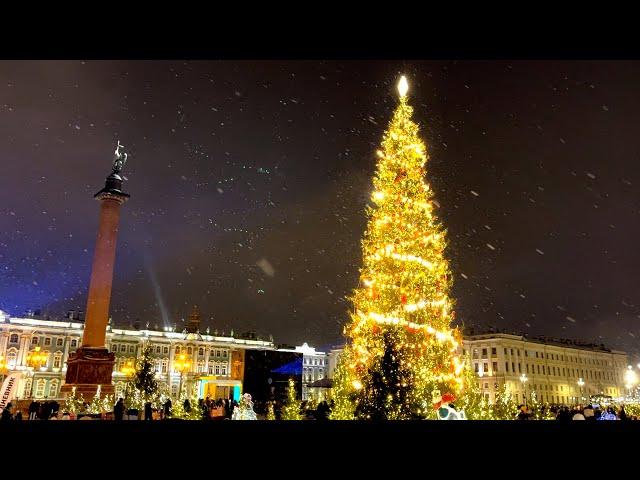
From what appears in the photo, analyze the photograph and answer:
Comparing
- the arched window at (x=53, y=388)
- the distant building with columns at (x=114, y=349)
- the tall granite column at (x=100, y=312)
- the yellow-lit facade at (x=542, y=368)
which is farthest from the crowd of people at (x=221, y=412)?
the yellow-lit facade at (x=542, y=368)

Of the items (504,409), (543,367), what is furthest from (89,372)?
(543,367)

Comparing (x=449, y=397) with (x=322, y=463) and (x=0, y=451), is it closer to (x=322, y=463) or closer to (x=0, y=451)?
(x=322, y=463)

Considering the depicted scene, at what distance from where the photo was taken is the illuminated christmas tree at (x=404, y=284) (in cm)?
1798

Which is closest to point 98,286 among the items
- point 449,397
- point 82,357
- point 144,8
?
point 82,357

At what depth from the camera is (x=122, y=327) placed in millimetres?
84562

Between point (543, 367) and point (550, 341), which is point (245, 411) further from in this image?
point (550, 341)

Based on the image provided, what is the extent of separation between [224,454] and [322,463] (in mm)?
576

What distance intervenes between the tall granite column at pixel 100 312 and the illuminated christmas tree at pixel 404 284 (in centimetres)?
1771

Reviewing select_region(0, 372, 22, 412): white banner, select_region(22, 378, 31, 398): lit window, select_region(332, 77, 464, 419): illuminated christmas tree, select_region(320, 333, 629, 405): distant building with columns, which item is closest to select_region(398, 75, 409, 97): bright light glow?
select_region(332, 77, 464, 419): illuminated christmas tree

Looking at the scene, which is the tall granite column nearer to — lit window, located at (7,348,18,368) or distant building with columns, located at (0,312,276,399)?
distant building with columns, located at (0,312,276,399)

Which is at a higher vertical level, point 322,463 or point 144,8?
point 144,8

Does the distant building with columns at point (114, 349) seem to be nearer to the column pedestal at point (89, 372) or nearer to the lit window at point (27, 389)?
the lit window at point (27, 389)

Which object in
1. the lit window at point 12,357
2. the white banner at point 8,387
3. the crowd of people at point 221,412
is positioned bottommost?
the crowd of people at point 221,412

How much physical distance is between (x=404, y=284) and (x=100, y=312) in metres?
20.9
